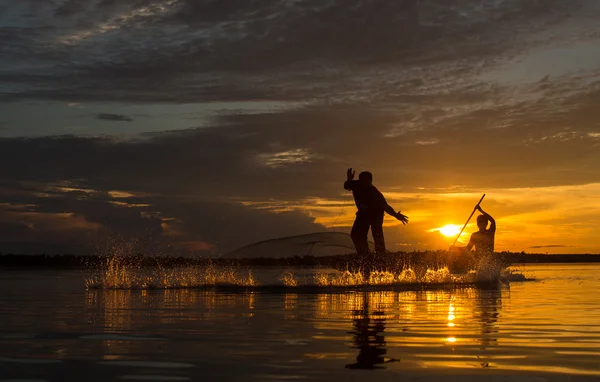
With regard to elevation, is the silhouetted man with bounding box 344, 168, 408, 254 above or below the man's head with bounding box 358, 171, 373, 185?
below

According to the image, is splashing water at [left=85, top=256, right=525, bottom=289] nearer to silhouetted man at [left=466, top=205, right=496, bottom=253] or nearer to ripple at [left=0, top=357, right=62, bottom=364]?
silhouetted man at [left=466, top=205, right=496, bottom=253]

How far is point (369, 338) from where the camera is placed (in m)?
11.9

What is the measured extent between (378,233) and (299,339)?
1714cm

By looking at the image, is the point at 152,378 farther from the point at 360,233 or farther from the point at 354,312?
the point at 360,233

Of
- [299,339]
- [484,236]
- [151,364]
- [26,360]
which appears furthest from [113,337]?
[484,236]

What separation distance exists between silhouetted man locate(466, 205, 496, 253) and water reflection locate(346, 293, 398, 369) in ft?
52.8

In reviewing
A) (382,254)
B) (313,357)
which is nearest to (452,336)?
(313,357)

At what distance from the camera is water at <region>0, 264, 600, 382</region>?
8.88 m

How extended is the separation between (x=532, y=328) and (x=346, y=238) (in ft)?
51.0

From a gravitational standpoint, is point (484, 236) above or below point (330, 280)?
above

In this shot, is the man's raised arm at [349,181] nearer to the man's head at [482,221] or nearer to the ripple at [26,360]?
the man's head at [482,221]

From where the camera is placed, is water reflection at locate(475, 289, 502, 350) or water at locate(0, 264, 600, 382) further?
water reflection at locate(475, 289, 502, 350)

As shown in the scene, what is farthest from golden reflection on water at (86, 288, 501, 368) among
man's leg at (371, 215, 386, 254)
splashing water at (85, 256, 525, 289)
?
man's leg at (371, 215, 386, 254)

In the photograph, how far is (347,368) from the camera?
9016 millimetres
